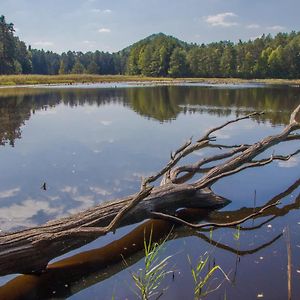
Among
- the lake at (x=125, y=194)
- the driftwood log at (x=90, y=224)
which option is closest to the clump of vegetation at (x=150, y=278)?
the lake at (x=125, y=194)

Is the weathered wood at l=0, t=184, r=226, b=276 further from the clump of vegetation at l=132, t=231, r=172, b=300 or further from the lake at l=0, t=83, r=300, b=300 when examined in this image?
the clump of vegetation at l=132, t=231, r=172, b=300

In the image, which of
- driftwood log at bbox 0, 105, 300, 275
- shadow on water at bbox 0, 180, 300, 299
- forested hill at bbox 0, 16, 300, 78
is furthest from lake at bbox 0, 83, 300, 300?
forested hill at bbox 0, 16, 300, 78

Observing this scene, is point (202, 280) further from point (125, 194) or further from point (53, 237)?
point (125, 194)

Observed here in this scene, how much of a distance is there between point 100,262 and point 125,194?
11.8ft

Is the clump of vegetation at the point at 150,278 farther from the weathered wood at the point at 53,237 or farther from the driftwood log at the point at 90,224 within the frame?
the weathered wood at the point at 53,237

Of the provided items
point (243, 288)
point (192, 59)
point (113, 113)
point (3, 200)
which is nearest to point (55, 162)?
point (3, 200)

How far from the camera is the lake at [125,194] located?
20.2ft

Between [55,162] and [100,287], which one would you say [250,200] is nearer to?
[100,287]

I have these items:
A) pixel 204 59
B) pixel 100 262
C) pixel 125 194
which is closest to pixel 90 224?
pixel 100 262

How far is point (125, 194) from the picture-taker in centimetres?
1039

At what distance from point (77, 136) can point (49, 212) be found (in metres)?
9.62

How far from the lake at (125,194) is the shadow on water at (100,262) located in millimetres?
16

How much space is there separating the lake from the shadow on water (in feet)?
0.05

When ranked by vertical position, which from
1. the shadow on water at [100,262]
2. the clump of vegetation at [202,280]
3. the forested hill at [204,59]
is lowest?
the shadow on water at [100,262]
